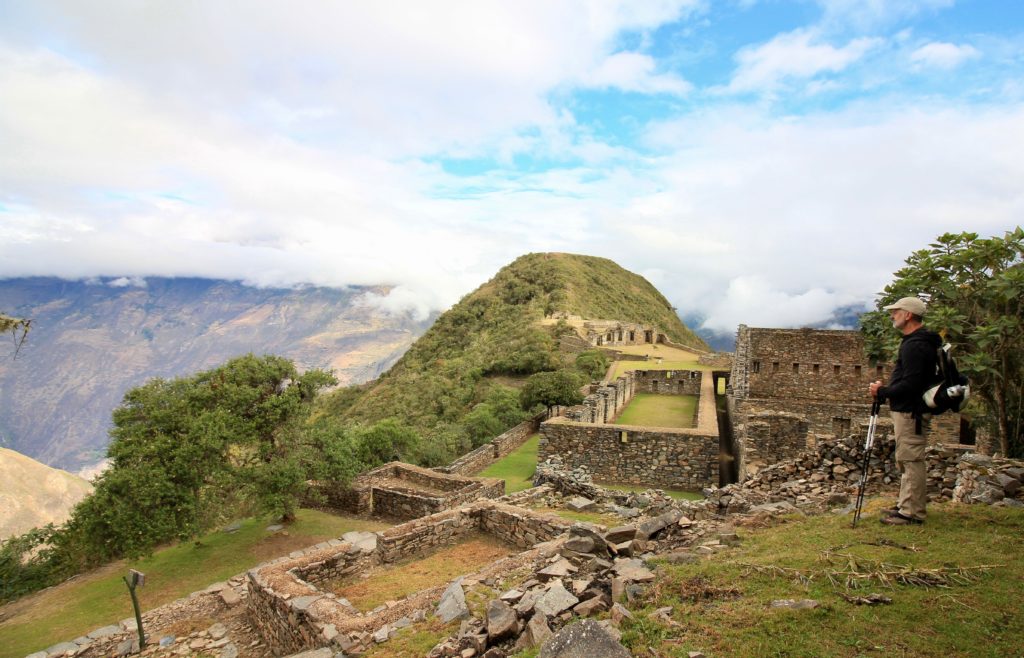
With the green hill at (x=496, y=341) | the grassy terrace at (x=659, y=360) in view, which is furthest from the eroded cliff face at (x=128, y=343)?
the grassy terrace at (x=659, y=360)

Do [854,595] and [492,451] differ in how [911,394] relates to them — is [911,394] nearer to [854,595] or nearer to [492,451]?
[854,595]

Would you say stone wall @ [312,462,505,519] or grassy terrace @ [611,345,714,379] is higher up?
grassy terrace @ [611,345,714,379]

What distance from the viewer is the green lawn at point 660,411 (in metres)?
17.5

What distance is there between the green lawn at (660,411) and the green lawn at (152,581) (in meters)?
Answer: 9.18

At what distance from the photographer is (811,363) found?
18234 millimetres

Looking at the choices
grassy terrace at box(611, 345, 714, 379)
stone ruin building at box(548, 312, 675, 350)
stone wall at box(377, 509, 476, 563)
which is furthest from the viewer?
stone ruin building at box(548, 312, 675, 350)

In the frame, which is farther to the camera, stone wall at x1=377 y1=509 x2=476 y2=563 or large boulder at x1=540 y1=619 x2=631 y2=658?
stone wall at x1=377 y1=509 x2=476 y2=563

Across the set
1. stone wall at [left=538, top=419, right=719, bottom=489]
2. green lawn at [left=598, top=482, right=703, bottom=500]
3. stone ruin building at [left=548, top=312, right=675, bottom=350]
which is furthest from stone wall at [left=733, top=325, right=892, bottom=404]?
stone ruin building at [left=548, top=312, right=675, bottom=350]

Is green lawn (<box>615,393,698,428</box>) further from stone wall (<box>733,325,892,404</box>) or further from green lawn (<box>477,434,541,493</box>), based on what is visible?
green lawn (<box>477,434,541,493</box>)

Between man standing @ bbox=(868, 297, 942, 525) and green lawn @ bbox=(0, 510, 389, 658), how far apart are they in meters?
11.0

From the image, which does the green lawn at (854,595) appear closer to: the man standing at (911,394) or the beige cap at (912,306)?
the man standing at (911,394)

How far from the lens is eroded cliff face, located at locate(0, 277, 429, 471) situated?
112 m

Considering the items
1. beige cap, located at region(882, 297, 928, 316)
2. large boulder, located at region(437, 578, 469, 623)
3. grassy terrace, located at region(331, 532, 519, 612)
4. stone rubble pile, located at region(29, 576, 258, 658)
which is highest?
beige cap, located at region(882, 297, 928, 316)

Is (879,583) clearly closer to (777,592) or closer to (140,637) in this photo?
(777,592)
